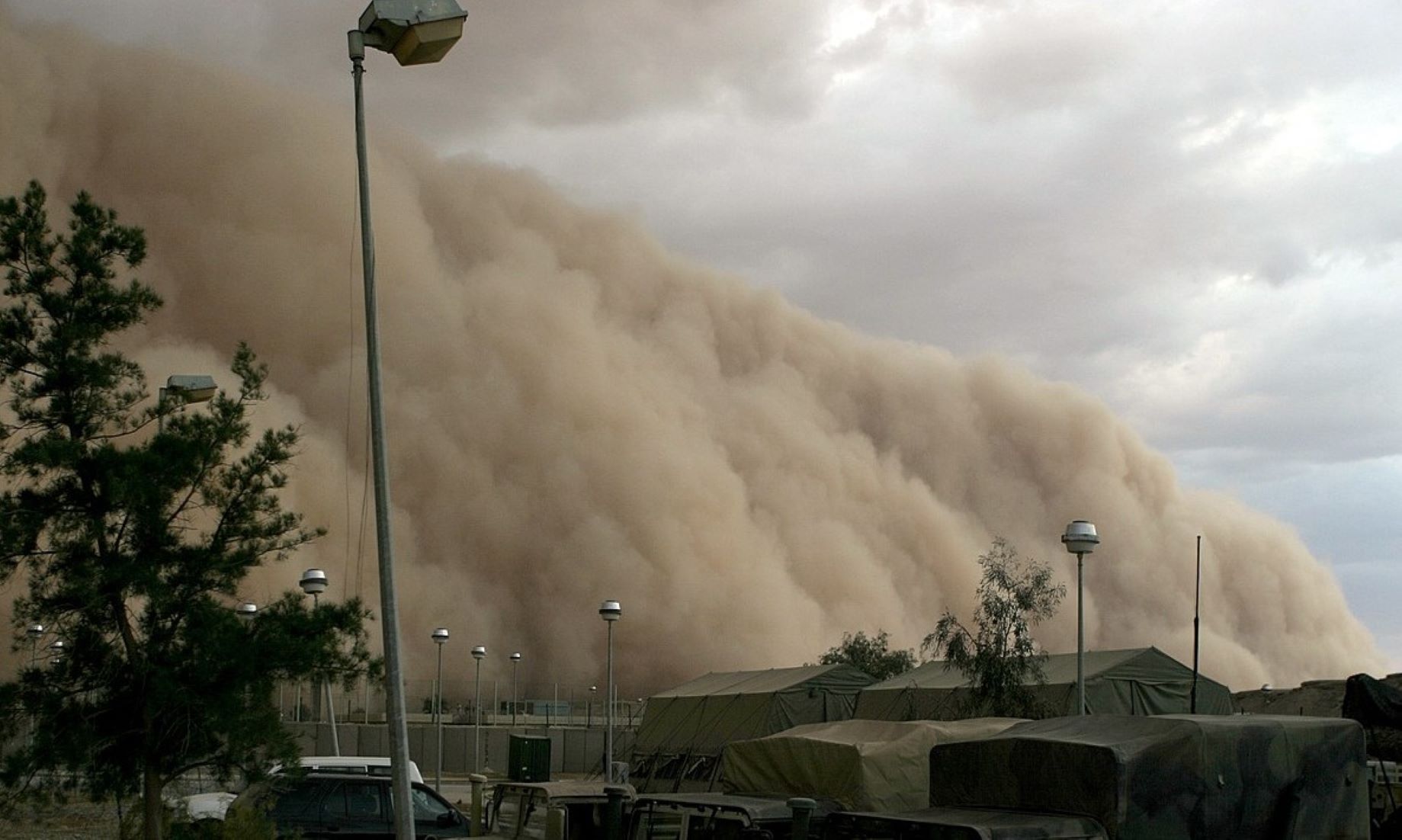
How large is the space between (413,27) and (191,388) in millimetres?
5106

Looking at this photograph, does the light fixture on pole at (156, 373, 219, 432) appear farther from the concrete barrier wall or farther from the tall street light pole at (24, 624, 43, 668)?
the concrete barrier wall

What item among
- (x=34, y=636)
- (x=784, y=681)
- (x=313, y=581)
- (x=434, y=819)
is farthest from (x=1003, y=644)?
(x=34, y=636)

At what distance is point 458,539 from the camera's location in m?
→ 64.8

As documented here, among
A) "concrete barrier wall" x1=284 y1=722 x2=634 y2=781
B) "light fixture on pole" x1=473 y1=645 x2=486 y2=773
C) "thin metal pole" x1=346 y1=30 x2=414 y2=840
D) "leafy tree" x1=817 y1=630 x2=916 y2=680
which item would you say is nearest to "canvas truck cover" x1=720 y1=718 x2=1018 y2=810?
"thin metal pole" x1=346 y1=30 x2=414 y2=840

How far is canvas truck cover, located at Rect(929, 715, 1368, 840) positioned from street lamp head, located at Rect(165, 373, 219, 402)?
21.8 ft

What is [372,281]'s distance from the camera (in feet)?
27.5

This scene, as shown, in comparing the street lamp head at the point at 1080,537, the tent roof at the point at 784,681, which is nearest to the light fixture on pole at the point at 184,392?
the street lamp head at the point at 1080,537

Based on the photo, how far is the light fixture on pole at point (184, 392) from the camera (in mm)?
11203

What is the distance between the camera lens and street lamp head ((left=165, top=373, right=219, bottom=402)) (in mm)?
11773

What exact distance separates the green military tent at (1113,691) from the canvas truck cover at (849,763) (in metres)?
9.71

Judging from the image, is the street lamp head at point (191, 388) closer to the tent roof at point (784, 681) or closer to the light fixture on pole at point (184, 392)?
the light fixture on pole at point (184, 392)

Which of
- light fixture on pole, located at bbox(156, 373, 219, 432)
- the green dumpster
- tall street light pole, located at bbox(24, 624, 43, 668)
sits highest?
light fixture on pole, located at bbox(156, 373, 219, 432)

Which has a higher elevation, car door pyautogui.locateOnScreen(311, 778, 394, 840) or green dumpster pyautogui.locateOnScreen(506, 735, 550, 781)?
car door pyautogui.locateOnScreen(311, 778, 394, 840)

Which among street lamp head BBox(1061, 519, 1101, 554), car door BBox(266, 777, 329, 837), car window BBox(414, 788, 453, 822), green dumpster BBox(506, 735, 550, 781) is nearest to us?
car door BBox(266, 777, 329, 837)
